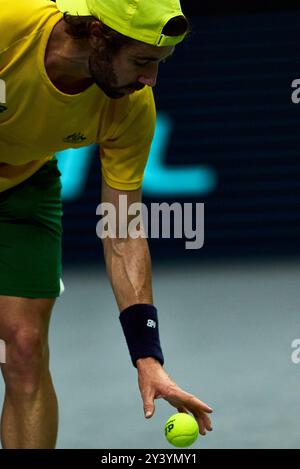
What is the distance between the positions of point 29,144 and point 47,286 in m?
0.51

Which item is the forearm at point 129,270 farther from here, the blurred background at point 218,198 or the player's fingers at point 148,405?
the blurred background at point 218,198

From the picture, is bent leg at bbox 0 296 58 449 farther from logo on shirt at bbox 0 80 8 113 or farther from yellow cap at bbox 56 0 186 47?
yellow cap at bbox 56 0 186 47

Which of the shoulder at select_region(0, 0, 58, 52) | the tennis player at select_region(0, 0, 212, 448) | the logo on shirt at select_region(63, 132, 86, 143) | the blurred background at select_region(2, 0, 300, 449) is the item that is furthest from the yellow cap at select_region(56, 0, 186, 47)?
the blurred background at select_region(2, 0, 300, 449)

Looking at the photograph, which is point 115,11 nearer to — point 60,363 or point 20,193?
point 20,193

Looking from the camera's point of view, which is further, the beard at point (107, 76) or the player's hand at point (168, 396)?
the beard at point (107, 76)

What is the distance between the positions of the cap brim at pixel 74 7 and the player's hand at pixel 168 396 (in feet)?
3.37

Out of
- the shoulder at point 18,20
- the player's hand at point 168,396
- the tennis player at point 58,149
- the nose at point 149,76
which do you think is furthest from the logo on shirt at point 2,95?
the player's hand at point 168,396

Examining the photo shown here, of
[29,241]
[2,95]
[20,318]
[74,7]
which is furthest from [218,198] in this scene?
[74,7]

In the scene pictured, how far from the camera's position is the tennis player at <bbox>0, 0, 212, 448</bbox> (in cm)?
410

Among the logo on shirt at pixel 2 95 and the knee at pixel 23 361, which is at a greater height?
the logo on shirt at pixel 2 95

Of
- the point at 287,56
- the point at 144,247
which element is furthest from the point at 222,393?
the point at 287,56

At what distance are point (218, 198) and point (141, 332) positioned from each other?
3473 mm

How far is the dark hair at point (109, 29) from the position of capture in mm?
4055

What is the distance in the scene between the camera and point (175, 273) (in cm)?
754
